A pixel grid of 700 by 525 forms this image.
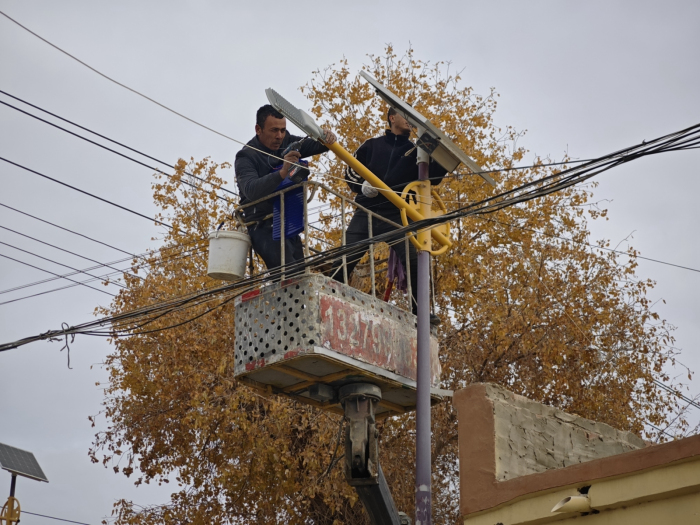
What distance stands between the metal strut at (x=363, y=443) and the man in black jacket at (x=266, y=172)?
5.11 ft

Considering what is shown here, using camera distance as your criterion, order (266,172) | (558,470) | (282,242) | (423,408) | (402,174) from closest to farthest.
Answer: (558,470)
(282,242)
(423,408)
(266,172)
(402,174)

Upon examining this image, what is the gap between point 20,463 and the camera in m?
12.8

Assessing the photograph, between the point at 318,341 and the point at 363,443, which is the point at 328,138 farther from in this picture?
the point at 363,443

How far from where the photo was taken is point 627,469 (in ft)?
20.4

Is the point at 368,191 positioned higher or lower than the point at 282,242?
higher

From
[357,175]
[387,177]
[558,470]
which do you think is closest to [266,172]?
[357,175]

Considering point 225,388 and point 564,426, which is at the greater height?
point 225,388

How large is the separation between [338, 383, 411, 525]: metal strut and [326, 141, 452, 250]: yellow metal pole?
5.90 ft

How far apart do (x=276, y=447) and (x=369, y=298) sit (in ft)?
23.6

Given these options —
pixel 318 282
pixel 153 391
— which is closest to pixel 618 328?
pixel 153 391

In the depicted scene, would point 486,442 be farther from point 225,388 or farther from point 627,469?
point 225,388

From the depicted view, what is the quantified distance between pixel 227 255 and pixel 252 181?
0.80m

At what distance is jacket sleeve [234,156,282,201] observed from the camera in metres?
9.22

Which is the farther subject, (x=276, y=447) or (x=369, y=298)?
(x=276, y=447)
